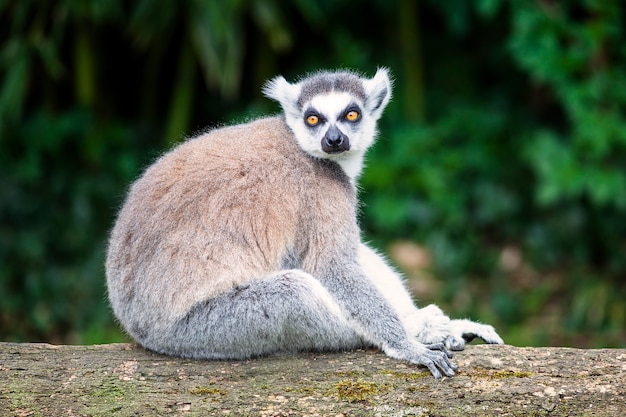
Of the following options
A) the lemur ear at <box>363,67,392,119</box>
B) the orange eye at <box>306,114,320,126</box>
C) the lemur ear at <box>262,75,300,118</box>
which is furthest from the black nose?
the lemur ear at <box>363,67,392,119</box>

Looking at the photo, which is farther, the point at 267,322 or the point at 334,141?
the point at 334,141

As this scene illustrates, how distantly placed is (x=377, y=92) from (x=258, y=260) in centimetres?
172

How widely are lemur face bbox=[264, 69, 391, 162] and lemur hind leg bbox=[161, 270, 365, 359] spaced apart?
99 centimetres

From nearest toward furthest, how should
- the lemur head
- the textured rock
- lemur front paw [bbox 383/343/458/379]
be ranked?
the textured rock
lemur front paw [bbox 383/343/458/379]
the lemur head

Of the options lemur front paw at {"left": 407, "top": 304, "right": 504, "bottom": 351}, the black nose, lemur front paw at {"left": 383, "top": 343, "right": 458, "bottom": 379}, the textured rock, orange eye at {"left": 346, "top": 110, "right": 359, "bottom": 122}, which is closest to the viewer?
the textured rock

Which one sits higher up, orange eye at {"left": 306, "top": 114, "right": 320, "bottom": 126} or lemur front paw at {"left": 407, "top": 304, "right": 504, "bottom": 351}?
orange eye at {"left": 306, "top": 114, "right": 320, "bottom": 126}

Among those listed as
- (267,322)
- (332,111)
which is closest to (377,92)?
(332,111)

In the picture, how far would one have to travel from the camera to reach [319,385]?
15.9 feet

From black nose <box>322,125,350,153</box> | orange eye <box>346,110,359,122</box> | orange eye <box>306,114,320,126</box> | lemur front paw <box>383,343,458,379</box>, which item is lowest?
lemur front paw <box>383,343,458,379</box>

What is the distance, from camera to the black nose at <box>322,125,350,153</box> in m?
5.55

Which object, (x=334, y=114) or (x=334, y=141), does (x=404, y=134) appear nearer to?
(x=334, y=114)

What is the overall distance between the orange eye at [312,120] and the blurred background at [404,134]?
164 inches

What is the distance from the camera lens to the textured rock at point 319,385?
4.70 metres

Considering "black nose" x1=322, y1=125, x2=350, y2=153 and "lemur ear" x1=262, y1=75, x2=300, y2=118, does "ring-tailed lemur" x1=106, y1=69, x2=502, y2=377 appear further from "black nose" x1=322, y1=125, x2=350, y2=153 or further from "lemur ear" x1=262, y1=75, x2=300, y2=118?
"lemur ear" x1=262, y1=75, x2=300, y2=118
